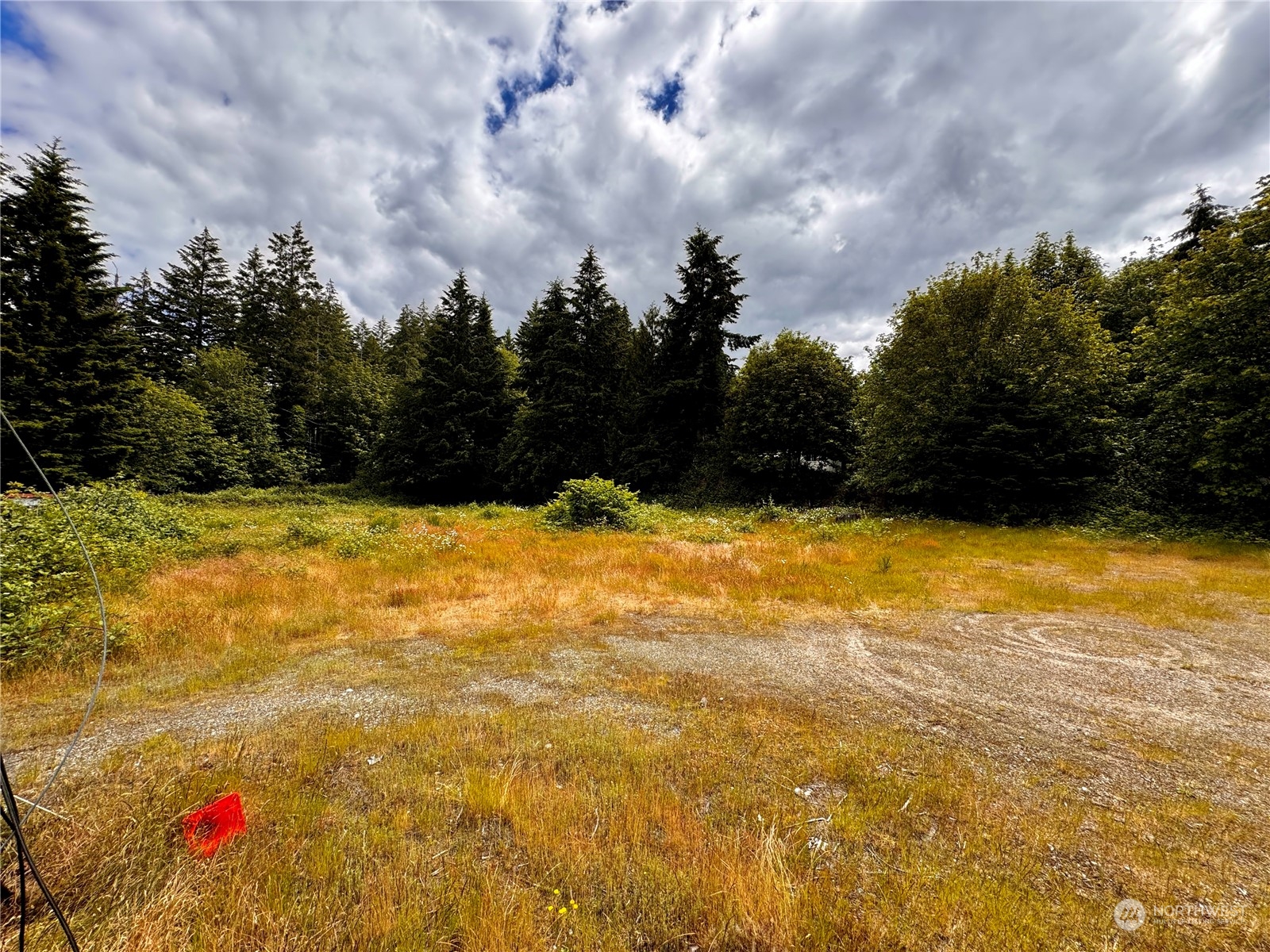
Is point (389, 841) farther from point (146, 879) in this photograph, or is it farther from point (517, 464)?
point (517, 464)

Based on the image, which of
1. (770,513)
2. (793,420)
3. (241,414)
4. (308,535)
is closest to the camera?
(308,535)

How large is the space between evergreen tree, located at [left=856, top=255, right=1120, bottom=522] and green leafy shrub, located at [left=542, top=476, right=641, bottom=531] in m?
13.3

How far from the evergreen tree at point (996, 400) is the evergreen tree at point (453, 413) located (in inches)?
962

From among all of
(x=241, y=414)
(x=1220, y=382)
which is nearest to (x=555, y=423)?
(x=241, y=414)

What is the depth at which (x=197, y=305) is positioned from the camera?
38344mm

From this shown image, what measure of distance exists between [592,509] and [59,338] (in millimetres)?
25563

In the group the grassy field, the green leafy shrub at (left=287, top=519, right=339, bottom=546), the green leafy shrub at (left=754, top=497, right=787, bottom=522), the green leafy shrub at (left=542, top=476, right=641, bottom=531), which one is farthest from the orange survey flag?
the green leafy shrub at (left=754, top=497, right=787, bottom=522)

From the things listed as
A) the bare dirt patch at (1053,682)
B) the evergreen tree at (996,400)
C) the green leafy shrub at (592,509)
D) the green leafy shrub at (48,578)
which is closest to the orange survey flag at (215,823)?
the bare dirt patch at (1053,682)

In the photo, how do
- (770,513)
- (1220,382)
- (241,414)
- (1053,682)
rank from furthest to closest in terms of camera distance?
(241,414), (770,513), (1220,382), (1053,682)

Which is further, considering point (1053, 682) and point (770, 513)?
point (770, 513)

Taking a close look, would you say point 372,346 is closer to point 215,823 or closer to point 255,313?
point 255,313

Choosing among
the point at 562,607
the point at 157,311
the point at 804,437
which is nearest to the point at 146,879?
the point at 562,607

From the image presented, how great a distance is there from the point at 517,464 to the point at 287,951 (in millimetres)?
27824

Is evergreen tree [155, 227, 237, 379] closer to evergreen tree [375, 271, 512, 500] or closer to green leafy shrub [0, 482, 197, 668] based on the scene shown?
evergreen tree [375, 271, 512, 500]
